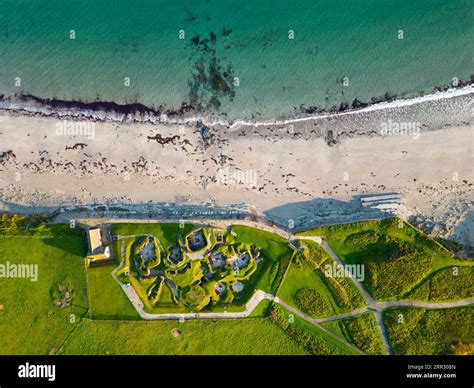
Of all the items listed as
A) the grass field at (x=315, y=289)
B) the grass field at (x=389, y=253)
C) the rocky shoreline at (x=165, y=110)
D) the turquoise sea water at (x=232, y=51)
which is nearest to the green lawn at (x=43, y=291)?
the rocky shoreline at (x=165, y=110)

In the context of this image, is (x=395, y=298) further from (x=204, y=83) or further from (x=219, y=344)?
(x=204, y=83)

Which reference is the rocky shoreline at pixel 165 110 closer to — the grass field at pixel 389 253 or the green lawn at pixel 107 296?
the grass field at pixel 389 253

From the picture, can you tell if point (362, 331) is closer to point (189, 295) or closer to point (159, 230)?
point (189, 295)

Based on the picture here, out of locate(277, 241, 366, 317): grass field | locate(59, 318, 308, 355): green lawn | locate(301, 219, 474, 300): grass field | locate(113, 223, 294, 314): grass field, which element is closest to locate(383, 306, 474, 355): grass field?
locate(301, 219, 474, 300): grass field

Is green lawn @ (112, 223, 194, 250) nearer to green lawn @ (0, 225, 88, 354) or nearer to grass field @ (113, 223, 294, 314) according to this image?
grass field @ (113, 223, 294, 314)

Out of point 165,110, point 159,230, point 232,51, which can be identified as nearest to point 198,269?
point 159,230
